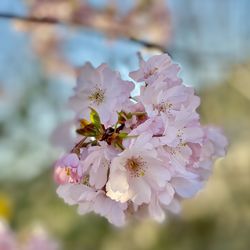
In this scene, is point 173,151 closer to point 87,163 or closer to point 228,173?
point 87,163

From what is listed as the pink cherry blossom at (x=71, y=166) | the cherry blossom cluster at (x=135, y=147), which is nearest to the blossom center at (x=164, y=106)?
the cherry blossom cluster at (x=135, y=147)

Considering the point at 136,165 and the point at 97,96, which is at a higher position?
the point at 97,96

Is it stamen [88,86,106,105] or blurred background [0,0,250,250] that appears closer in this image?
stamen [88,86,106,105]

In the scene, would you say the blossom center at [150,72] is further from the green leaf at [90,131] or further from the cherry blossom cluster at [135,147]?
the green leaf at [90,131]

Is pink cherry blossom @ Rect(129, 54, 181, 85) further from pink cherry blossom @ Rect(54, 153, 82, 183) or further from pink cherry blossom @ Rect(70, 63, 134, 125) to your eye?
pink cherry blossom @ Rect(54, 153, 82, 183)

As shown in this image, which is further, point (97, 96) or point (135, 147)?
point (97, 96)

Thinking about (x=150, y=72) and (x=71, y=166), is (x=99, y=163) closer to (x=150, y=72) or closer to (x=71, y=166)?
(x=71, y=166)

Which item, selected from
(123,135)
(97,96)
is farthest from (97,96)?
(123,135)

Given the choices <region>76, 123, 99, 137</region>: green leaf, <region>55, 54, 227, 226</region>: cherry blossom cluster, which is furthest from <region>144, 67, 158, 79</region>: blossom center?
<region>76, 123, 99, 137</region>: green leaf
